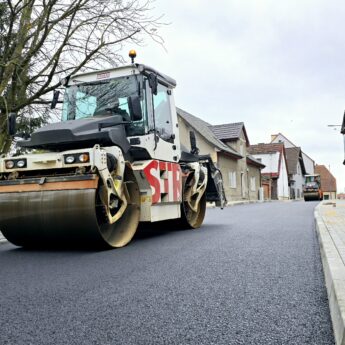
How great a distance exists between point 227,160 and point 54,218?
28.0m

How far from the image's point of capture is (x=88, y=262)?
520 cm

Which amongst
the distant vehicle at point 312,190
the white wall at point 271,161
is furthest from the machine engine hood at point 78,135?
the white wall at point 271,161

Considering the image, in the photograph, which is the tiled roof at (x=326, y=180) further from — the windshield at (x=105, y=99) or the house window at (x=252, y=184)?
the windshield at (x=105, y=99)

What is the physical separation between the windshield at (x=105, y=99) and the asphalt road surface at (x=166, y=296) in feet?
6.98

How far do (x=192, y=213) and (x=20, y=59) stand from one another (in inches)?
211

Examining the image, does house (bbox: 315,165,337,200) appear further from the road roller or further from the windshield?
the windshield

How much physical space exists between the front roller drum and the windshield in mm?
1641

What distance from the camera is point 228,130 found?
3728cm

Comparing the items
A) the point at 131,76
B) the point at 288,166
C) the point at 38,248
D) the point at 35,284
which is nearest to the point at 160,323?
the point at 35,284

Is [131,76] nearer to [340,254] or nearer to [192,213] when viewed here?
[192,213]

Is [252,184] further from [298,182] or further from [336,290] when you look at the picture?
[336,290]

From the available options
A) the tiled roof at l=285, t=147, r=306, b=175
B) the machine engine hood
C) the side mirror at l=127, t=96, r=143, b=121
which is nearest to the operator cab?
the side mirror at l=127, t=96, r=143, b=121

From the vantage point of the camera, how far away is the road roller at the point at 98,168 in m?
5.72

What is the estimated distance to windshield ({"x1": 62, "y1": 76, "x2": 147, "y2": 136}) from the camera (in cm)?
700
